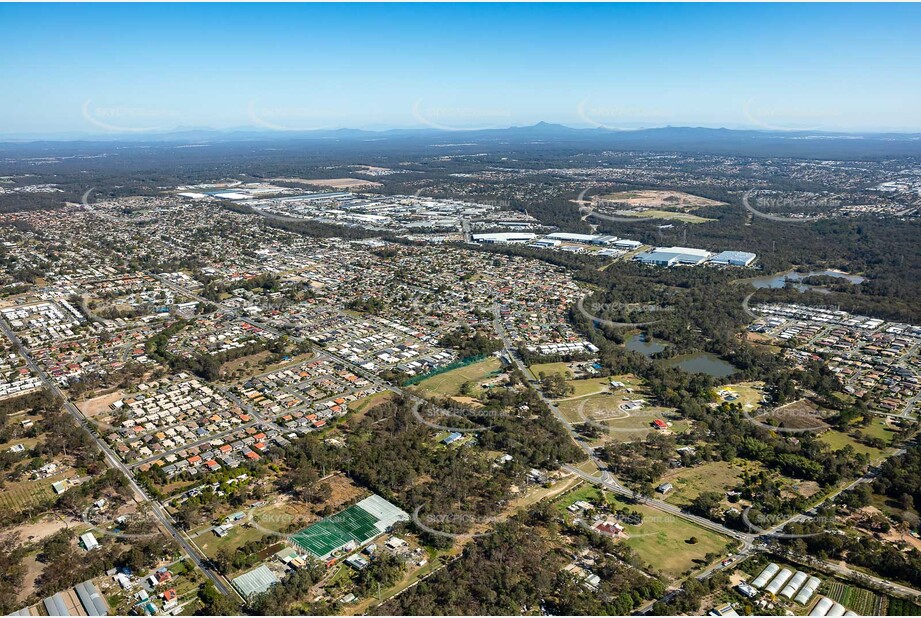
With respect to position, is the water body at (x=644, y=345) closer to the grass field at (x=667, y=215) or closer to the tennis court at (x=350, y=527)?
the tennis court at (x=350, y=527)

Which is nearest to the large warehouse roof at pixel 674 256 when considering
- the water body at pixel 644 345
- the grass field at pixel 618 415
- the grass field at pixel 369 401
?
the water body at pixel 644 345

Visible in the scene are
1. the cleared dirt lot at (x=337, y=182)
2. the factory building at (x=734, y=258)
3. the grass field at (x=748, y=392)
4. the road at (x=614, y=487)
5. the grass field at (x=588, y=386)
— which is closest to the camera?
the road at (x=614, y=487)

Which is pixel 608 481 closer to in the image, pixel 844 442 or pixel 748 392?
pixel 844 442

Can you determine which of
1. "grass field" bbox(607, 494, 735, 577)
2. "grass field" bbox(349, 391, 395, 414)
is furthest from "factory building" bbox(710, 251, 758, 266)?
"grass field" bbox(607, 494, 735, 577)

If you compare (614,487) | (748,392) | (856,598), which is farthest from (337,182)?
(856,598)

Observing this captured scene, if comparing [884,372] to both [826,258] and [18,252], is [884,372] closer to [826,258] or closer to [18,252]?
[826,258]

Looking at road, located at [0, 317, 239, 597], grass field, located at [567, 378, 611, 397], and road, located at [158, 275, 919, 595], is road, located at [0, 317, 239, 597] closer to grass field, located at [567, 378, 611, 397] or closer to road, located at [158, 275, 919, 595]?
road, located at [158, 275, 919, 595]
